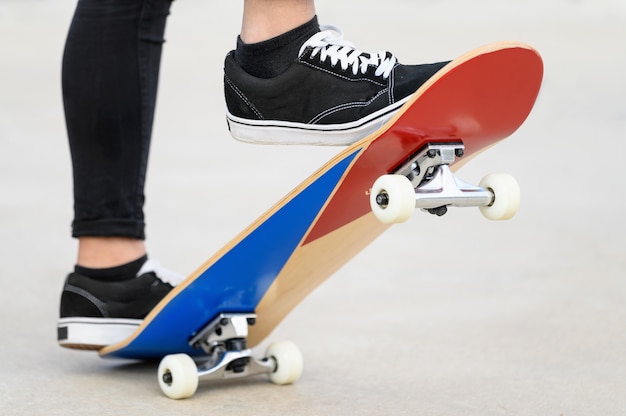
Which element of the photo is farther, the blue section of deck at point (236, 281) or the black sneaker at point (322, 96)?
the blue section of deck at point (236, 281)

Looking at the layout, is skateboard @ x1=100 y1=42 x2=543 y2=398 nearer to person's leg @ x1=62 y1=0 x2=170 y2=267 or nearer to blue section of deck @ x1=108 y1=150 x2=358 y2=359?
blue section of deck @ x1=108 y1=150 x2=358 y2=359

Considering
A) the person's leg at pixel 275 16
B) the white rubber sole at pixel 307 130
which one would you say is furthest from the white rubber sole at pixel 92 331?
the person's leg at pixel 275 16

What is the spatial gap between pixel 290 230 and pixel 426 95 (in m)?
0.44

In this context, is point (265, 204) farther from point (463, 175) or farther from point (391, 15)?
point (391, 15)

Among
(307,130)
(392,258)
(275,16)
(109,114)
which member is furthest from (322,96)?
(392,258)

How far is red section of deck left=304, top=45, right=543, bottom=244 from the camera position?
152cm

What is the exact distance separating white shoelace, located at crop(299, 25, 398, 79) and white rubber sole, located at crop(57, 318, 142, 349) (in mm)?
785

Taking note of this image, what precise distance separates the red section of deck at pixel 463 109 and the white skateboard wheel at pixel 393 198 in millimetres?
98

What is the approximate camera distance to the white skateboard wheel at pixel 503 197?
164 cm

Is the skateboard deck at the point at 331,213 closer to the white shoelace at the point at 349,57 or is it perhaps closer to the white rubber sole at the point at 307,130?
the white rubber sole at the point at 307,130

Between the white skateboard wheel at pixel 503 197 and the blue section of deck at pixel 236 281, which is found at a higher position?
the white skateboard wheel at pixel 503 197

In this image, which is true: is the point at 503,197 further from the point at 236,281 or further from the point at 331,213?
the point at 236,281

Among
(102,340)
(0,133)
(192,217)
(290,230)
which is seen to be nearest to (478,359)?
(290,230)

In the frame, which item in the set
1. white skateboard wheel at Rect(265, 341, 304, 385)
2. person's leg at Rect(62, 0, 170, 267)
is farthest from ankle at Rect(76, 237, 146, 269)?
white skateboard wheel at Rect(265, 341, 304, 385)
